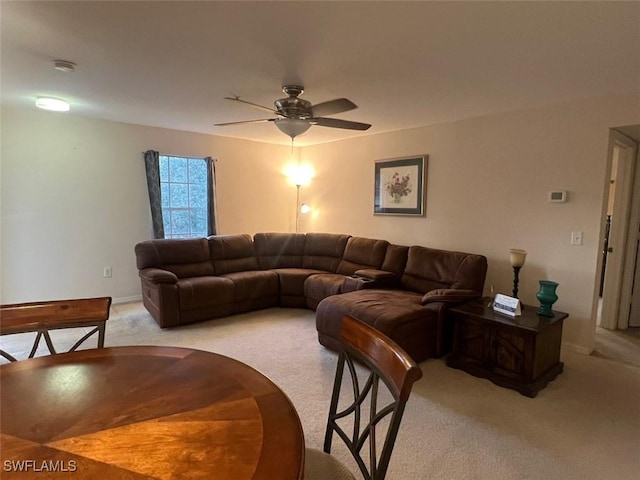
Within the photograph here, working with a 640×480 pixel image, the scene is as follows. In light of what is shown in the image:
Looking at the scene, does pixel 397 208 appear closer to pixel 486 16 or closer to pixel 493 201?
pixel 493 201

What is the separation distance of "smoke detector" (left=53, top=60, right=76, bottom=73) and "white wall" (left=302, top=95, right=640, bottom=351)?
11.6 ft

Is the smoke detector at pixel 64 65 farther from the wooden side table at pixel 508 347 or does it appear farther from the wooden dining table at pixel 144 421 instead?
the wooden side table at pixel 508 347

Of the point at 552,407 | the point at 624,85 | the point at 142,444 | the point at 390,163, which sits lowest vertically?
the point at 552,407

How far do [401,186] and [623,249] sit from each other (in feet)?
8.42

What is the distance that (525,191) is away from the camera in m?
3.62

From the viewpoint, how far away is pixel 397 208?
190 inches

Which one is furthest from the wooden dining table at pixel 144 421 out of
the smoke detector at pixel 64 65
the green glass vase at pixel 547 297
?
the green glass vase at pixel 547 297

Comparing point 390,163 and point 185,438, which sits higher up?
point 390,163

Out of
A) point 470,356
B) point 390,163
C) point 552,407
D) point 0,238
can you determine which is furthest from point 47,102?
point 552,407

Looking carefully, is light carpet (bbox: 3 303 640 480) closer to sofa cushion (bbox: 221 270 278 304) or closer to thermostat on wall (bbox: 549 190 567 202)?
sofa cushion (bbox: 221 270 278 304)

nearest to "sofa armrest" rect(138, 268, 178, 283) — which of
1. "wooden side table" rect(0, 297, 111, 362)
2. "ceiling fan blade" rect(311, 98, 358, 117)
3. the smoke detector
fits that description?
the smoke detector

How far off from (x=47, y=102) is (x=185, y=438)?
3997mm

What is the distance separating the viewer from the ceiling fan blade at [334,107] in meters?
2.44

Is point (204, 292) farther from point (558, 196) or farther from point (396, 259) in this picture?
point (558, 196)
